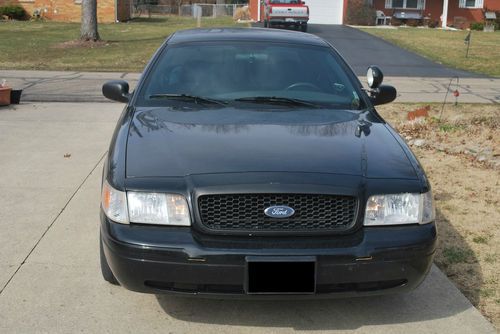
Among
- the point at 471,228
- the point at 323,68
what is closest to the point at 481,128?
the point at 471,228

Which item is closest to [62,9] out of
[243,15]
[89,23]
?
[243,15]

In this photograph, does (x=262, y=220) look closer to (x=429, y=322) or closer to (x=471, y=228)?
(x=429, y=322)

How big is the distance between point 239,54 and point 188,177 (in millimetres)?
1913

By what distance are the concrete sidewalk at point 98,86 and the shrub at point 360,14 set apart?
2390 cm

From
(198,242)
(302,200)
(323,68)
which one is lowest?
(198,242)

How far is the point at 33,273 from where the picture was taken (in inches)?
162

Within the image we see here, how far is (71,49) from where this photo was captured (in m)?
21.2

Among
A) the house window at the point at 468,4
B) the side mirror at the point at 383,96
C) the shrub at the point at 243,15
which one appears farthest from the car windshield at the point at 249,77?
the house window at the point at 468,4

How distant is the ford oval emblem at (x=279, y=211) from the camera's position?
10.5ft

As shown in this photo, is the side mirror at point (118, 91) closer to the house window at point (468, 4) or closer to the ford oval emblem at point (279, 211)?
the ford oval emblem at point (279, 211)

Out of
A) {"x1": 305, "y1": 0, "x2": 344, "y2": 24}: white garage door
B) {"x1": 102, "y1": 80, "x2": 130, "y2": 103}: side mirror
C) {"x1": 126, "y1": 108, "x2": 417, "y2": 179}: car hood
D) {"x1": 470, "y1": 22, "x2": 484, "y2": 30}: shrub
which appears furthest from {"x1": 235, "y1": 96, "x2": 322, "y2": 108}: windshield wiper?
{"x1": 470, "y1": 22, "x2": 484, "y2": 30}: shrub

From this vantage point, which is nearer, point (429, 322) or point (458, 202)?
point (429, 322)

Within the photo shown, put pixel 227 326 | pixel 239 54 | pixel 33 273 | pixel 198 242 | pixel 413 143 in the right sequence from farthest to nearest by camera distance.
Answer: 1. pixel 413 143
2. pixel 239 54
3. pixel 33 273
4. pixel 227 326
5. pixel 198 242

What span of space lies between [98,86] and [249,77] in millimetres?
9153
